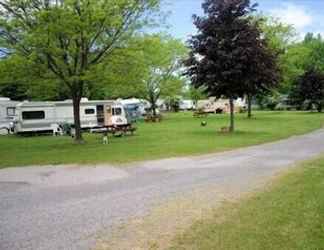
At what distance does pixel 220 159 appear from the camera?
12.6m

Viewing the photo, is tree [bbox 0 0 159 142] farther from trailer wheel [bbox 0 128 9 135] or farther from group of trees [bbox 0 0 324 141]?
trailer wheel [bbox 0 128 9 135]

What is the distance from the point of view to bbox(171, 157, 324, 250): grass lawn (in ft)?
16.2

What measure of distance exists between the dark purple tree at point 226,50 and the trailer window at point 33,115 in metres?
13.1

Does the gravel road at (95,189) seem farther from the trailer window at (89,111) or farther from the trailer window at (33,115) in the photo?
the trailer window at (89,111)

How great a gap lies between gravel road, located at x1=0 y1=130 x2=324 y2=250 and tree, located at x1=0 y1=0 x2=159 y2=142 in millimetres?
7277

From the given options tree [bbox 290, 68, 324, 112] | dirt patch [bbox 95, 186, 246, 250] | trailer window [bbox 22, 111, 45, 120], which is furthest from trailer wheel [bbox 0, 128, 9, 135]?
tree [bbox 290, 68, 324, 112]

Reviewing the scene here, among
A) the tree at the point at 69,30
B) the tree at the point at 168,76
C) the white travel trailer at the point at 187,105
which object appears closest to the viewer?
the tree at the point at 69,30

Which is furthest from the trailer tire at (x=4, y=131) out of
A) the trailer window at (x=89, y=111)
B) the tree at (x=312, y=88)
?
the tree at (x=312, y=88)

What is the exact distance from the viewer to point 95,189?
8.62 metres

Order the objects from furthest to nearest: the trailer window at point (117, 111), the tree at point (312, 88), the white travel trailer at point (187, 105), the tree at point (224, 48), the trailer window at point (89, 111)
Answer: the white travel trailer at point (187, 105) → the tree at point (312, 88) → the trailer window at point (117, 111) → the trailer window at point (89, 111) → the tree at point (224, 48)

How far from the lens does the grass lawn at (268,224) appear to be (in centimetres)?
495

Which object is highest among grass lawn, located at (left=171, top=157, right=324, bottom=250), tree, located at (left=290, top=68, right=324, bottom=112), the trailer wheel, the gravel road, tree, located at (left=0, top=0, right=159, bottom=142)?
tree, located at (left=0, top=0, right=159, bottom=142)

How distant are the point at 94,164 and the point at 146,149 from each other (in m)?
3.48

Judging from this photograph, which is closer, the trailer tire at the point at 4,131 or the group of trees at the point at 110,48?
the group of trees at the point at 110,48
